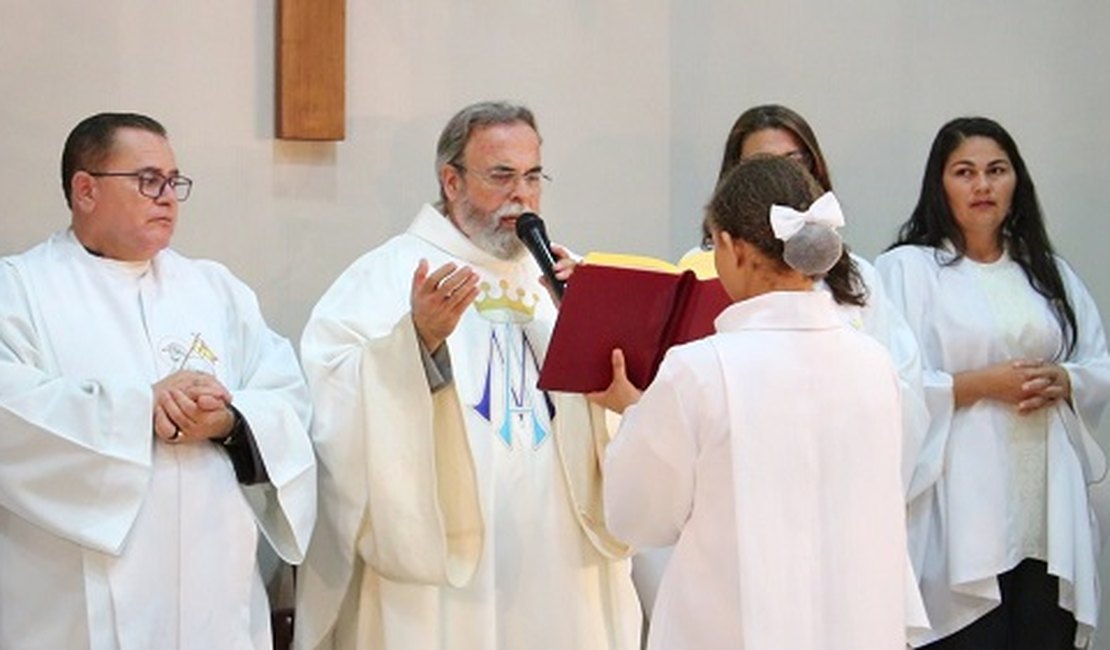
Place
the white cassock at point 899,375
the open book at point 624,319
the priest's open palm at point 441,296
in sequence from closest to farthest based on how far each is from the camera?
the open book at point 624,319 → the priest's open palm at point 441,296 → the white cassock at point 899,375

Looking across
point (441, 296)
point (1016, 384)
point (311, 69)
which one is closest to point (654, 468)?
point (441, 296)

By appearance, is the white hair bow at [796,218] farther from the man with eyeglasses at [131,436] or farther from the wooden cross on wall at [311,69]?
the wooden cross on wall at [311,69]

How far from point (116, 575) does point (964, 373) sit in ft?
7.96

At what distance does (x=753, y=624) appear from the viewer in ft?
11.7

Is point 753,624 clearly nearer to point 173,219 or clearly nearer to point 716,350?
point 716,350

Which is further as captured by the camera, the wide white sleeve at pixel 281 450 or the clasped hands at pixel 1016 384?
the clasped hands at pixel 1016 384

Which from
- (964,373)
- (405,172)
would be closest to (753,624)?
(964,373)

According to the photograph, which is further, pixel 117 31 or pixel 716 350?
pixel 117 31

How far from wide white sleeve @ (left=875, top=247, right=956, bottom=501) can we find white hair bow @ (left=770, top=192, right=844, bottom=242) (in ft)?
6.09

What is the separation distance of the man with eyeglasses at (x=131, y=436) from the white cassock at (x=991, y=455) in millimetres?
1838

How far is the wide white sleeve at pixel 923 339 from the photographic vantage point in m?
5.45

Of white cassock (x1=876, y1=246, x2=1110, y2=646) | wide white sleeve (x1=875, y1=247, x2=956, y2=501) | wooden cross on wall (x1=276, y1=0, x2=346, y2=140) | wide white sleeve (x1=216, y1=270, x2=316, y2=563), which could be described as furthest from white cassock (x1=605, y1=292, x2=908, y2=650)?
wooden cross on wall (x1=276, y1=0, x2=346, y2=140)

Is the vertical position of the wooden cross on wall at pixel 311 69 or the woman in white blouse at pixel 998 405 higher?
the wooden cross on wall at pixel 311 69

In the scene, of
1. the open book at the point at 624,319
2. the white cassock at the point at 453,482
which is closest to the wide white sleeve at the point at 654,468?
the open book at the point at 624,319
